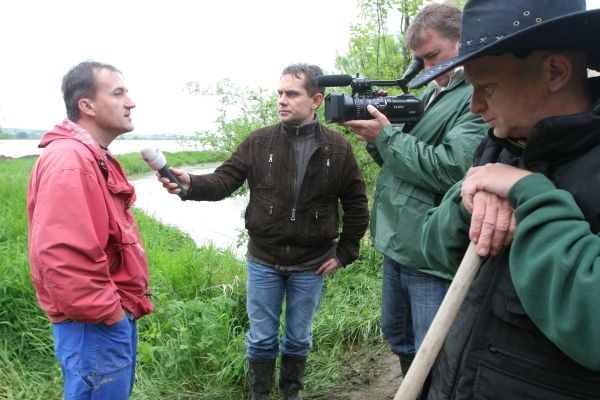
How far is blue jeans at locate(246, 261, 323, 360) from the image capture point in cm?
311

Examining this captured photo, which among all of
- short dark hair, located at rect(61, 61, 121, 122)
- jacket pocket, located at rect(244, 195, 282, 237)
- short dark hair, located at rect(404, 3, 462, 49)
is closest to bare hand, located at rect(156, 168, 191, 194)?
jacket pocket, located at rect(244, 195, 282, 237)

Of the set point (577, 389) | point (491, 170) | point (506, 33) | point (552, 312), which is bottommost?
point (577, 389)

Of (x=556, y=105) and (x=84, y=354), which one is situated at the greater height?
(x=556, y=105)

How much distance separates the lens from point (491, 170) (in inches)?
44.5

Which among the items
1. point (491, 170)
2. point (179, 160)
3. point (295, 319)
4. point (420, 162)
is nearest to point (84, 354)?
point (295, 319)

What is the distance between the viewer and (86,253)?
2.10m

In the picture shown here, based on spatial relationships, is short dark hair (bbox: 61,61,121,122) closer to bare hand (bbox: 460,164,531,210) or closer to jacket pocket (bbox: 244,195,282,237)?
jacket pocket (bbox: 244,195,282,237)

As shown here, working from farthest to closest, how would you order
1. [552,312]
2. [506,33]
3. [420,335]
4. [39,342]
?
[39,342] → [420,335] → [506,33] → [552,312]

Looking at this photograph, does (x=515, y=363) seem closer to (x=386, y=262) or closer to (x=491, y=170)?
(x=491, y=170)

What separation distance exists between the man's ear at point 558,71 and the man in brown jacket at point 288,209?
6.75 ft

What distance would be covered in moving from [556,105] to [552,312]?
479 millimetres

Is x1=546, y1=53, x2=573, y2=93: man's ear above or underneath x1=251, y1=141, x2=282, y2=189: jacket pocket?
above

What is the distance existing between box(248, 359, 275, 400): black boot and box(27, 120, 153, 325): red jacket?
3.64 feet

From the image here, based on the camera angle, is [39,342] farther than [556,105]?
Yes
